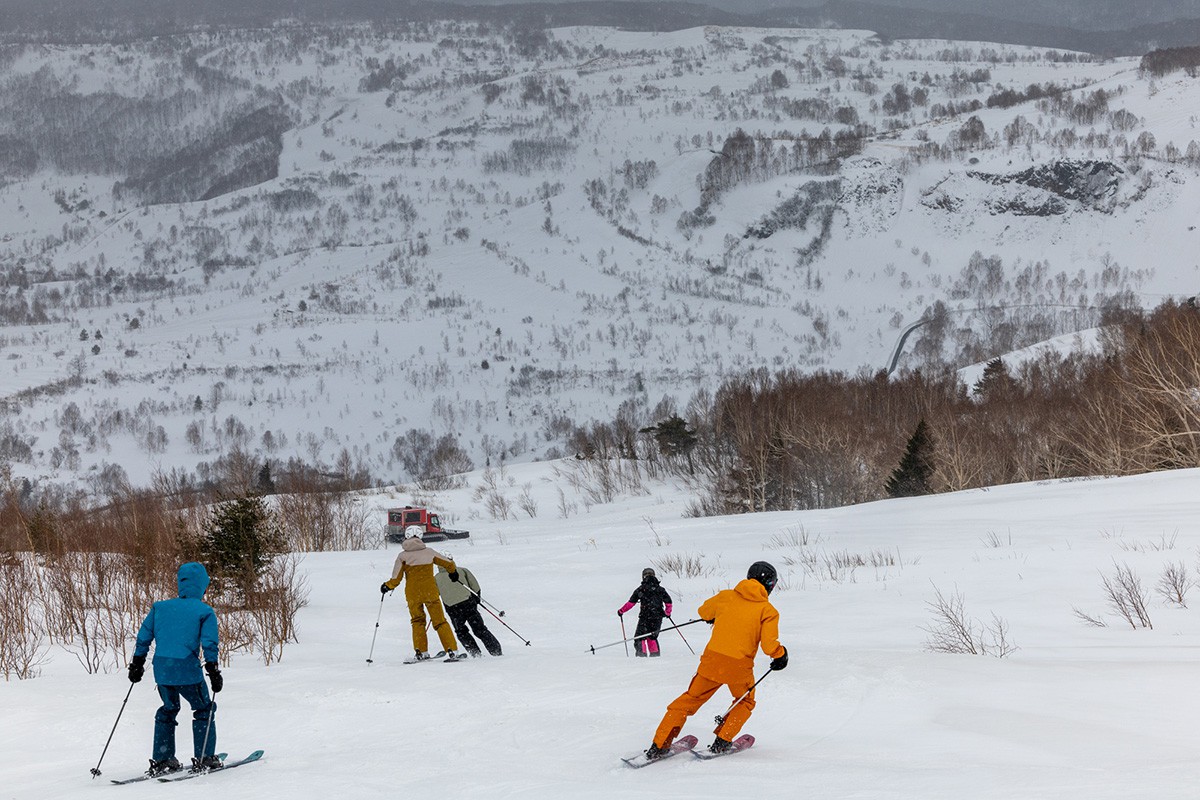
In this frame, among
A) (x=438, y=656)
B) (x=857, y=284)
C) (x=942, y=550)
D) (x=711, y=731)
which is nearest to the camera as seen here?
(x=711, y=731)

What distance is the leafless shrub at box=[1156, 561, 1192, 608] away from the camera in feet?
37.5

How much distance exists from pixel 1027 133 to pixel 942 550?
17616 centimetres

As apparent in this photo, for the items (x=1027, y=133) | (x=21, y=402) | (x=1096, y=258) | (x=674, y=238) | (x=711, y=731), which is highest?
(x=1027, y=133)

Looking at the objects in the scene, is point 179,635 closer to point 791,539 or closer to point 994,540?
point 994,540

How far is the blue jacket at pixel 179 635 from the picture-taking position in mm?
7402

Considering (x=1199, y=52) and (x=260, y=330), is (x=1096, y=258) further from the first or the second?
(x=260, y=330)

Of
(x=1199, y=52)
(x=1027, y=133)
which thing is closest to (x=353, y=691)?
(x=1027, y=133)

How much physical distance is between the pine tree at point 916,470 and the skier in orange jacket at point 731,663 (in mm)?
33373

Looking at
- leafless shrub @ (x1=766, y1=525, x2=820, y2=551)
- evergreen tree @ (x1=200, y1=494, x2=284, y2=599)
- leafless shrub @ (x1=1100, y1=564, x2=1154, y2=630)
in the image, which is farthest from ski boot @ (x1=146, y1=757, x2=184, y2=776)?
leafless shrub @ (x1=766, y1=525, x2=820, y2=551)

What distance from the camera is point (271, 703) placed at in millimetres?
9383

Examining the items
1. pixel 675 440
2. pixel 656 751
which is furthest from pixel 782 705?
pixel 675 440

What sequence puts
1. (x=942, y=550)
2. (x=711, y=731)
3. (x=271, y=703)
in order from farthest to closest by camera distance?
(x=942, y=550)
(x=271, y=703)
(x=711, y=731)

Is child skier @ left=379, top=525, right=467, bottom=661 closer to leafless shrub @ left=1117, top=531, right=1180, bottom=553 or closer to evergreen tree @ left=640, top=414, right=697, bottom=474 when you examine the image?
leafless shrub @ left=1117, top=531, right=1180, bottom=553

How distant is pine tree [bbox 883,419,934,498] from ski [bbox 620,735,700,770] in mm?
33470
